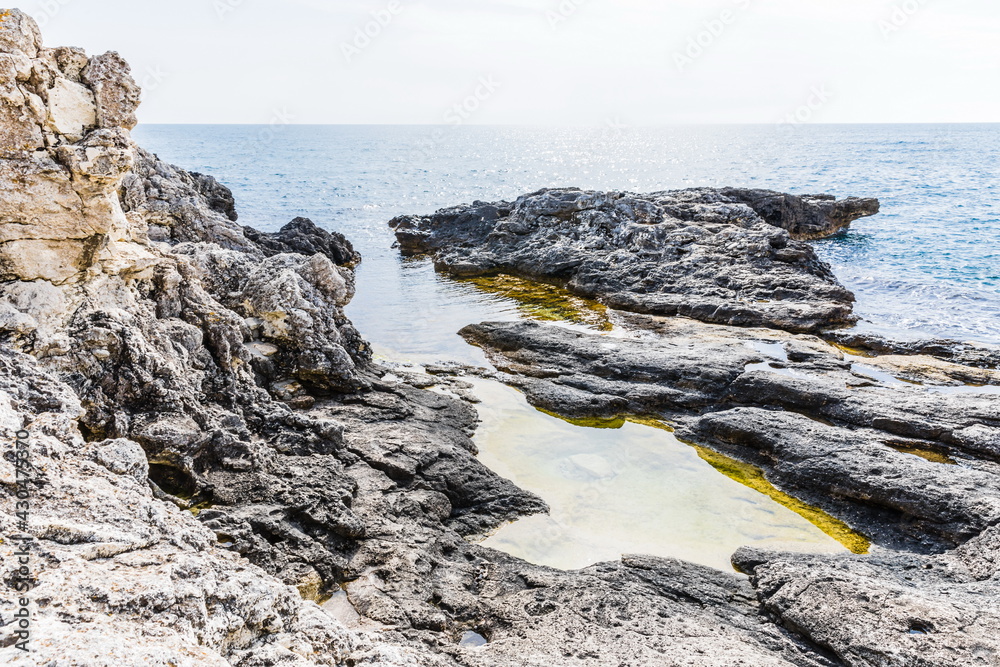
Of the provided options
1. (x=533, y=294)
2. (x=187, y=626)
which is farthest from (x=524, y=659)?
(x=533, y=294)

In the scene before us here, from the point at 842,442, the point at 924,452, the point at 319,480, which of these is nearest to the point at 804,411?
the point at 842,442

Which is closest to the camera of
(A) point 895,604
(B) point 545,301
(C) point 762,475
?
(A) point 895,604

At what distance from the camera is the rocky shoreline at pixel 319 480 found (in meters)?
4.63

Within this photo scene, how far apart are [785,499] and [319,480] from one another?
27.6ft

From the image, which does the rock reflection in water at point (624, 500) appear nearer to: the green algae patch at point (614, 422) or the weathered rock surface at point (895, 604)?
the green algae patch at point (614, 422)

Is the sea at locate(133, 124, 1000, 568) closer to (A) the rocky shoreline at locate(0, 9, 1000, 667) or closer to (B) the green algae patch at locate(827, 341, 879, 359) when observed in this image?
(A) the rocky shoreline at locate(0, 9, 1000, 667)

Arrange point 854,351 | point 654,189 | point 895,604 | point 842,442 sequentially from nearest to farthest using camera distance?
1. point 895,604
2. point 842,442
3. point 854,351
4. point 654,189

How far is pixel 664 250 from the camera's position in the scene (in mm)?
26984

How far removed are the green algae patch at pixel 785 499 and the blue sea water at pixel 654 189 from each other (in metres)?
8.06

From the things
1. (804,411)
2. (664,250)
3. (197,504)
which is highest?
(664,250)

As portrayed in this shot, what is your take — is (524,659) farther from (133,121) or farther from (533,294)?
(533,294)

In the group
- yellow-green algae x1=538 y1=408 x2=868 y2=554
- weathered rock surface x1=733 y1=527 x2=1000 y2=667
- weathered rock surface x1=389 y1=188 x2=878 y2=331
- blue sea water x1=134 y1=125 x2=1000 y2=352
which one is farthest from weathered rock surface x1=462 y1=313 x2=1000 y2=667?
blue sea water x1=134 y1=125 x2=1000 y2=352

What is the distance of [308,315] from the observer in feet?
43.4

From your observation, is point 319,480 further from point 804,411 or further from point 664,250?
point 664,250
